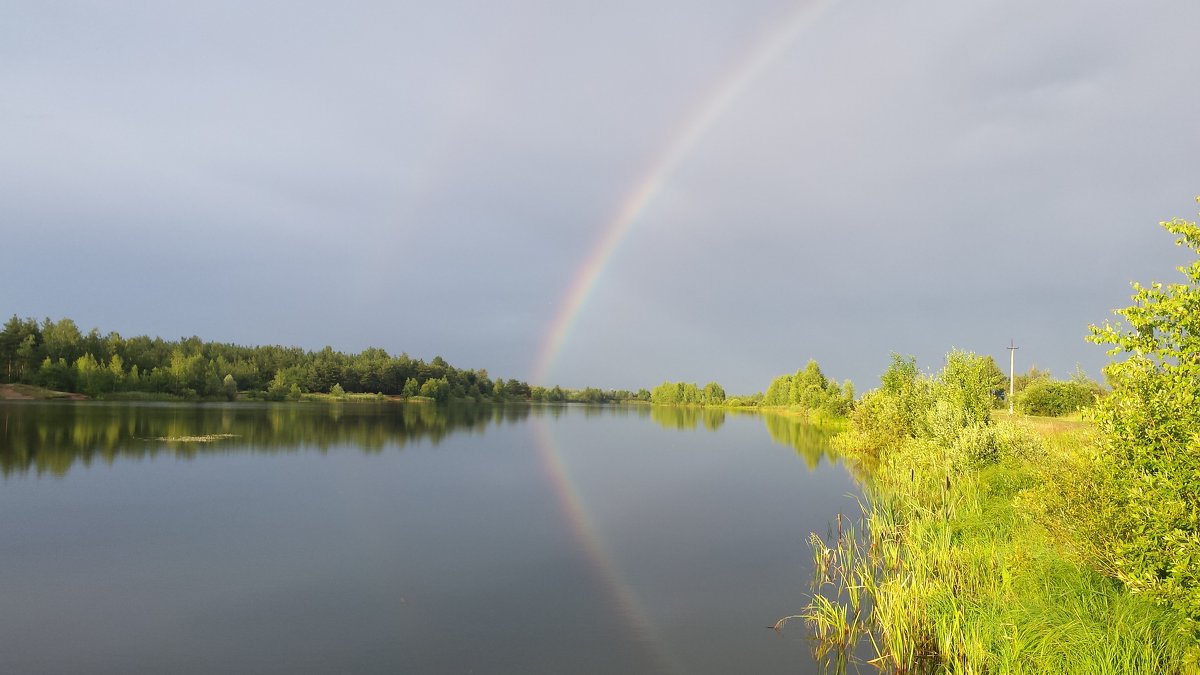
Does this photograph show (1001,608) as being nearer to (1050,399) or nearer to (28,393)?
(1050,399)

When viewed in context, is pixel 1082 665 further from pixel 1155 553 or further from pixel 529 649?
pixel 529 649

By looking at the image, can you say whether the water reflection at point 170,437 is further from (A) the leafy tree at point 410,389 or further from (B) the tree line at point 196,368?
(A) the leafy tree at point 410,389

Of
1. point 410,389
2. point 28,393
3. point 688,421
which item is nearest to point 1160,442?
point 688,421

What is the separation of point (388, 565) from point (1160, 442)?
17032 millimetres

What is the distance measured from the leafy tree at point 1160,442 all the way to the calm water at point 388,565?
5.51 metres

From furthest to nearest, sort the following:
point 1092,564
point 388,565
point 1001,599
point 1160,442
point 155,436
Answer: point 155,436, point 388,565, point 1001,599, point 1092,564, point 1160,442

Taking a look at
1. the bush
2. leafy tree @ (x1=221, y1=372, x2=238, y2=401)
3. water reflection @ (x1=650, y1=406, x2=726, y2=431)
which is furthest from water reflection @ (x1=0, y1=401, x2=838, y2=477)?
leafy tree @ (x1=221, y1=372, x2=238, y2=401)

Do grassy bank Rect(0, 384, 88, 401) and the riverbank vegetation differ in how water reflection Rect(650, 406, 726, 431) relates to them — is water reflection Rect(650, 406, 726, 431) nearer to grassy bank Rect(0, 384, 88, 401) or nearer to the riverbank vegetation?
the riverbank vegetation

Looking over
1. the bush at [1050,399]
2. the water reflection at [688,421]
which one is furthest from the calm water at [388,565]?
the water reflection at [688,421]

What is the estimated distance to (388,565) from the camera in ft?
56.1

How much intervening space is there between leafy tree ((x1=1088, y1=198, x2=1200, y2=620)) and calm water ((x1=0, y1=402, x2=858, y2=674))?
5507mm

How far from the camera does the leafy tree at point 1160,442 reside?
25.2 feet

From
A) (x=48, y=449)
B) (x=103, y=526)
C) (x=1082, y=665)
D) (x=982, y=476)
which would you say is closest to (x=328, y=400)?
(x=48, y=449)

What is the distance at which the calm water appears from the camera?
11.4 metres
